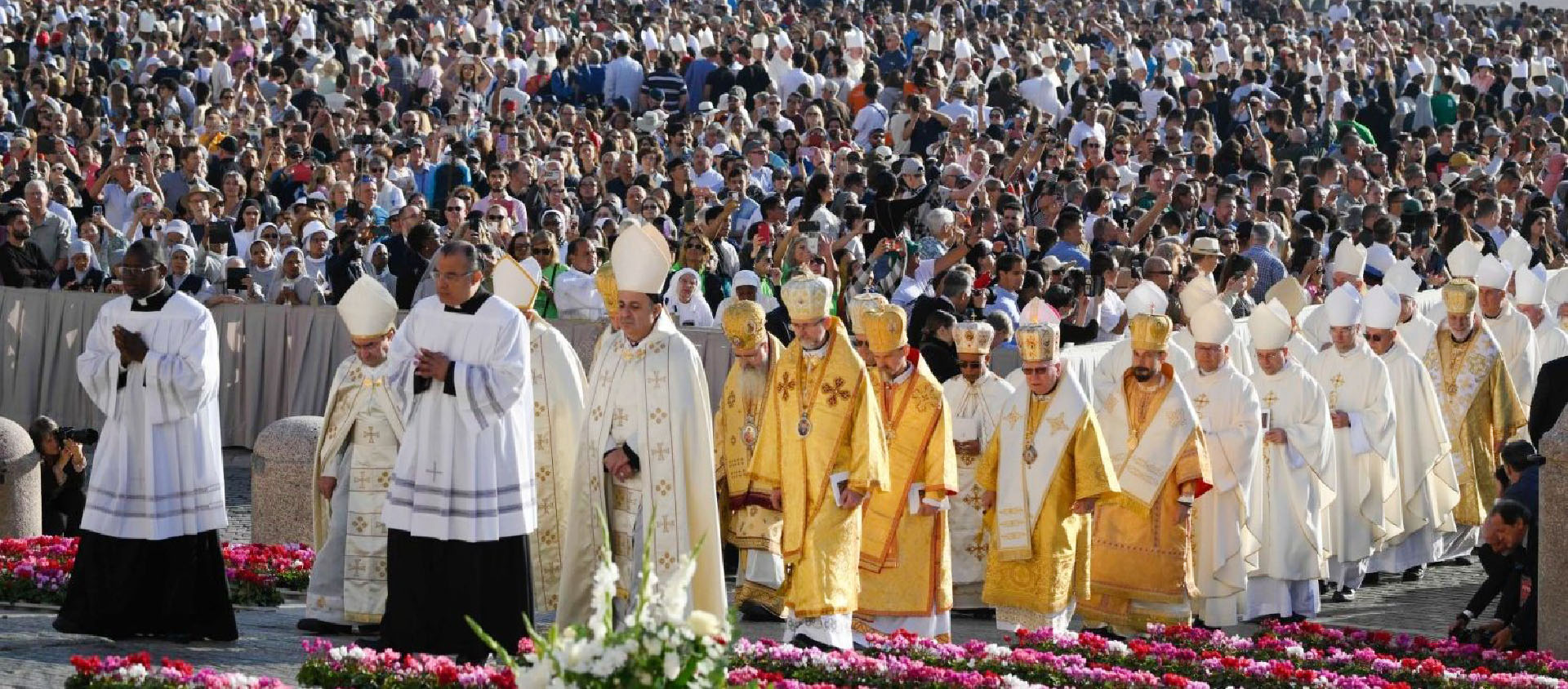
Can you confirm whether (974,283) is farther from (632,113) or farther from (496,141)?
(632,113)

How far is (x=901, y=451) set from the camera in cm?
1145

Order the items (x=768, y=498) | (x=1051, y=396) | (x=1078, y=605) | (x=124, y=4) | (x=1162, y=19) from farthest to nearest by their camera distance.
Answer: (x=1162, y=19), (x=124, y=4), (x=1078, y=605), (x=1051, y=396), (x=768, y=498)

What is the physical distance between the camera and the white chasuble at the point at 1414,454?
15594 mm

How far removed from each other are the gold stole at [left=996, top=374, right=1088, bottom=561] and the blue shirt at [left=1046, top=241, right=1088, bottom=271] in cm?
530

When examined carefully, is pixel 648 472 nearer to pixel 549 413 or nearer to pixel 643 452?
pixel 643 452

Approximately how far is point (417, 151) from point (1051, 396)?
34.8 ft

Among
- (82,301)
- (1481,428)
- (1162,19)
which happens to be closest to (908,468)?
(1481,428)

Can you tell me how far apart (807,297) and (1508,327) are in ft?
25.1

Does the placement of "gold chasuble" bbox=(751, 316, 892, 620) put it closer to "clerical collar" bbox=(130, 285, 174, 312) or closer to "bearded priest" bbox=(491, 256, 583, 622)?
"bearded priest" bbox=(491, 256, 583, 622)

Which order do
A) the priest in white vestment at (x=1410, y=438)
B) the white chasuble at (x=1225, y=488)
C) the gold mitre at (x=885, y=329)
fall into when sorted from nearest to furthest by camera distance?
the gold mitre at (x=885, y=329) → the white chasuble at (x=1225, y=488) → the priest in white vestment at (x=1410, y=438)

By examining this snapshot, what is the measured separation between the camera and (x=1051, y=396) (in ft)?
39.4

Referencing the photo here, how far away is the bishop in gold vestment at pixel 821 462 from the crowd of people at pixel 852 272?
2 centimetres

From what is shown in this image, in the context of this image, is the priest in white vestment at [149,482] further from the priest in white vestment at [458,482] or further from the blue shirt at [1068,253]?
the blue shirt at [1068,253]

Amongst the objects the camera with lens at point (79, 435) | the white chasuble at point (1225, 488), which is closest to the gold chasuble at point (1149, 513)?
the white chasuble at point (1225, 488)
